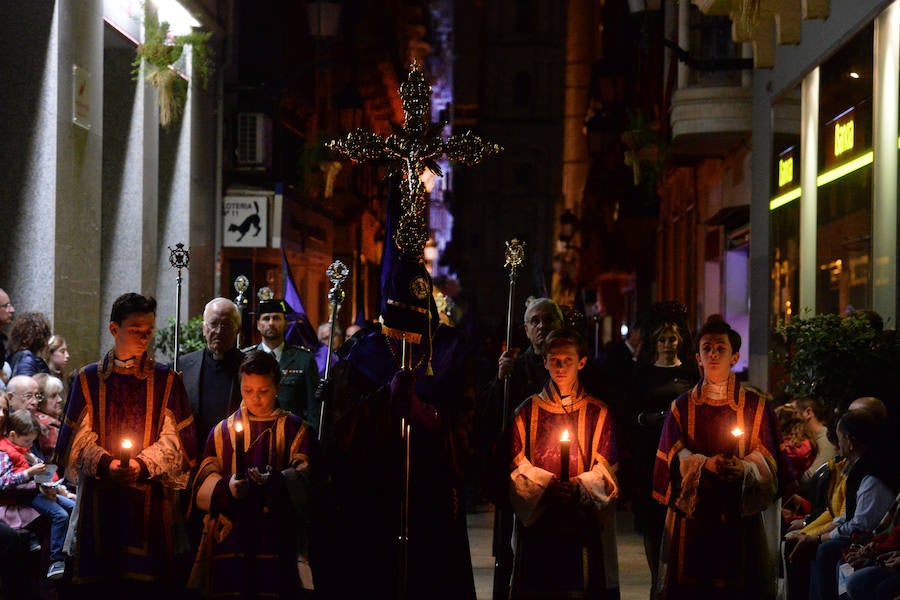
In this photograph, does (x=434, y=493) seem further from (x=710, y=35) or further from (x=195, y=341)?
(x=710, y=35)

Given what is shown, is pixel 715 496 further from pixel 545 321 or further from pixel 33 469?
pixel 33 469

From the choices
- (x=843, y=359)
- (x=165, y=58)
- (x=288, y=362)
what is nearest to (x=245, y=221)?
(x=165, y=58)

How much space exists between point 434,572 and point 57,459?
2.16m

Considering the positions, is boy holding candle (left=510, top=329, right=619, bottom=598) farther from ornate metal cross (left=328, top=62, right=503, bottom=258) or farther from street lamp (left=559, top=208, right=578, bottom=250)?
street lamp (left=559, top=208, right=578, bottom=250)

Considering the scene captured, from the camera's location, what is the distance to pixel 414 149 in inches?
331

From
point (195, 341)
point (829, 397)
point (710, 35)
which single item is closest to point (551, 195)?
point (710, 35)

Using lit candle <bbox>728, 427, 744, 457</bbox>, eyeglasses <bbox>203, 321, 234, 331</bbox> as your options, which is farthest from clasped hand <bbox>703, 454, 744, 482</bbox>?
eyeglasses <bbox>203, 321, 234, 331</bbox>

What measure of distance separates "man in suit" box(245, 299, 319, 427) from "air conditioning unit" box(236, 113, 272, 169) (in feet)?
37.1

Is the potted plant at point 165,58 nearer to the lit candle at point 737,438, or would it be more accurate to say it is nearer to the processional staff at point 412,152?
the processional staff at point 412,152

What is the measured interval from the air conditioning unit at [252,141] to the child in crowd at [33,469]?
12428 mm

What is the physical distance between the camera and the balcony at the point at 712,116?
790 inches

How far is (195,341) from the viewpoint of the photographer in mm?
14938

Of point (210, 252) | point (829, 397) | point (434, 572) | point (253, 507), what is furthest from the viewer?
point (210, 252)

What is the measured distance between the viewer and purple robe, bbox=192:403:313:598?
7418mm
